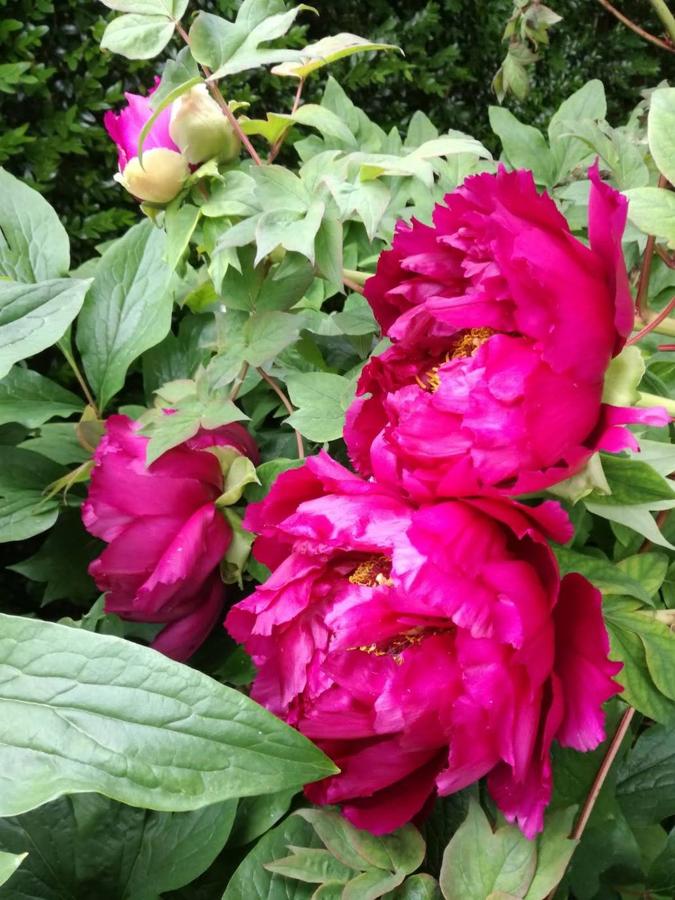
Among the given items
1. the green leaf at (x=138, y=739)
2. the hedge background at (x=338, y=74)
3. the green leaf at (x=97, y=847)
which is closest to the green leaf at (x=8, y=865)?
the green leaf at (x=138, y=739)

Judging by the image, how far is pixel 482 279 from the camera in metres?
0.34

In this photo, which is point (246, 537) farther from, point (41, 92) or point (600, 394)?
point (41, 92)

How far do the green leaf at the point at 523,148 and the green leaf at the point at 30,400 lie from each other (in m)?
0.33

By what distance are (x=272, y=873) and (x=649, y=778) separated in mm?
177

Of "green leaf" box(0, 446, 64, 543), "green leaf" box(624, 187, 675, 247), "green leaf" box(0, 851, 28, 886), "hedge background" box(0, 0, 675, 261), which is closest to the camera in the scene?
"green leaf" box(0, 851, 28, 886)

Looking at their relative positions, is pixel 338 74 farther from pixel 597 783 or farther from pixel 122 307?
pixel 597 783

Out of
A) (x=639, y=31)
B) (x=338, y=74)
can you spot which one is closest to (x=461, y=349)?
(x=639, y=31)

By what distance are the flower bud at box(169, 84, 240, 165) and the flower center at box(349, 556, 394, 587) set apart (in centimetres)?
21

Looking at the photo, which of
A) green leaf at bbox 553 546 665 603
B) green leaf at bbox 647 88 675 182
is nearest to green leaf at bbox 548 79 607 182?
green leaf at bbox 647 88 675 182

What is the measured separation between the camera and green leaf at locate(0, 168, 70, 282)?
570 mm

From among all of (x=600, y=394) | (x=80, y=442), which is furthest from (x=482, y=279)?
(x=80, y=442)

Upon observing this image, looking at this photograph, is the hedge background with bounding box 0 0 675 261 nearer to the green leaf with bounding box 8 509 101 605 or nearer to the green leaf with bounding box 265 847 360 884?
the green leaf with bounding box 8 509 101 605

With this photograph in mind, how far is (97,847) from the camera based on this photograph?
43 cm

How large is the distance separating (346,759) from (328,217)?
238 millimetres
